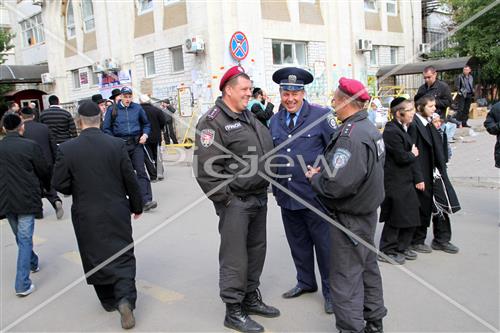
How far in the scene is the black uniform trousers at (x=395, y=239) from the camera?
500cm

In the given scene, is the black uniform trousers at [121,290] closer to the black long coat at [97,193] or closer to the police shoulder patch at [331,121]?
the black long coat at [97,193]

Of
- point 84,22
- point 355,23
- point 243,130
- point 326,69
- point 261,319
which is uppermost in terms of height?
point 84,22

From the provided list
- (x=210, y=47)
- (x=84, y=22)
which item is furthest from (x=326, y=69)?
(x=84, y=22)

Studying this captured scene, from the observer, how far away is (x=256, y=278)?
3922 mm

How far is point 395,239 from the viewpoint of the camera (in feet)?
16.5

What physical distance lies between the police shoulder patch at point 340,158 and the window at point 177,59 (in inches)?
629

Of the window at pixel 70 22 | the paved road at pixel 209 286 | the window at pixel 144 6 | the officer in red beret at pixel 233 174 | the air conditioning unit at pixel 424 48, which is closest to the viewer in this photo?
the officer in red beret at pixel 233 174

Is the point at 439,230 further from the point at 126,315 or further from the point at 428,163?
the point at 126,315

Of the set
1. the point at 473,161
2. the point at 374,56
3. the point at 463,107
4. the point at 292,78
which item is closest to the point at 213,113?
the point at 292,78

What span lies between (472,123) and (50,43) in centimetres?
2202

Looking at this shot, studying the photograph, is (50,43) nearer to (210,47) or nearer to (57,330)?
(210,47)

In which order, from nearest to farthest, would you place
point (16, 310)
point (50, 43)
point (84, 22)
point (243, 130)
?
point (243, 130), point (16, 310), point (84, 22), point (50, 43)

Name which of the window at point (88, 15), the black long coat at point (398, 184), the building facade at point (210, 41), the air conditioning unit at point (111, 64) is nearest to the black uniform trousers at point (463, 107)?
the building facade at point (210, 41)

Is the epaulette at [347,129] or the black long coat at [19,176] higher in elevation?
the epaulette at [347,129]
